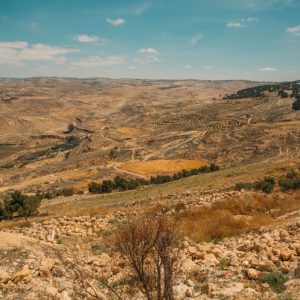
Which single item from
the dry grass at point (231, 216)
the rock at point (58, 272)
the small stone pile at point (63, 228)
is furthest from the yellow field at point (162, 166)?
the rock at point (58, 272)

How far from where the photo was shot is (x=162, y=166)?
189 feet

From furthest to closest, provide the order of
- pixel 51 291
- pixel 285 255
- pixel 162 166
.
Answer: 1. pixel 162 166
2. pixel 285 255
3. pixel 51 291

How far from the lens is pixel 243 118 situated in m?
96.9

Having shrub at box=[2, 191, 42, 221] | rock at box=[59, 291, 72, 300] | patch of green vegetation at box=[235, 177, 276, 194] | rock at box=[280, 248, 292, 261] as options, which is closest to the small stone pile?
rock at box=[59, 291, 72, 300]

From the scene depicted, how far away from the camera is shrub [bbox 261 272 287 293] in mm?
6660

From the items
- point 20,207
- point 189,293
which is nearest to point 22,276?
point 189,293

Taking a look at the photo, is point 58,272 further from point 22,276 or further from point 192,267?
point 192,267

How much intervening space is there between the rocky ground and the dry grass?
74 centimetres

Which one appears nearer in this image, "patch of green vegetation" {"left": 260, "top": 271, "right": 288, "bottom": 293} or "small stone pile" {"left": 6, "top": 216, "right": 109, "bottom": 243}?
"patch of green vegetation" {"left": 260, "top": 271, "right": 288, "bottom": 293}

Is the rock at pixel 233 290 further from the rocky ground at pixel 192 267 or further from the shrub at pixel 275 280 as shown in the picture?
the shrub at pixel 275 280

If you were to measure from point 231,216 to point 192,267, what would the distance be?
5090mm

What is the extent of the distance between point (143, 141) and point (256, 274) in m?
76.0

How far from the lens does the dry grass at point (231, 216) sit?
11.5 meters

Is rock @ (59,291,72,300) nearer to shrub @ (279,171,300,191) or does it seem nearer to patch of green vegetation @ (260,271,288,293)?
patch of green vegetation @ (260,271,288,293)
